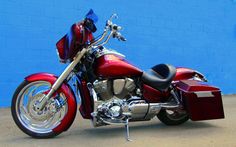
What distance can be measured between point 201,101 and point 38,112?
6.47 ft

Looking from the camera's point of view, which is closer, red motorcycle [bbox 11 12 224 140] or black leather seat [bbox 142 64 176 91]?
red motorcycle [bbox 11 12 224 140]

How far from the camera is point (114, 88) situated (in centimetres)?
434

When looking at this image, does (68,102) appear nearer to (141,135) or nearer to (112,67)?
(112,67)

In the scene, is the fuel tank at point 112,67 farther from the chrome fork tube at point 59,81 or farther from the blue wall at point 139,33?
the blue wall at point 139,33

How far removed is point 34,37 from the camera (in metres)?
6.10

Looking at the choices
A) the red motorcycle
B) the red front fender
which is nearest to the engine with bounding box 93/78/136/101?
the red motorcycle

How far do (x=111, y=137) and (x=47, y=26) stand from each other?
2.61m

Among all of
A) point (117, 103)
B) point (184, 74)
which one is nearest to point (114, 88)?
point (117, 103)

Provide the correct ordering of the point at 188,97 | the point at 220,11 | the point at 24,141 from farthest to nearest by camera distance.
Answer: the point at 220,11
the point at 188,97
the point at 24,141

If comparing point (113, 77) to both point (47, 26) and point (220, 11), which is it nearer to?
point (47, 26)

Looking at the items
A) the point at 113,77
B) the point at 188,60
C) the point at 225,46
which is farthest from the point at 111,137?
the point at 225,46

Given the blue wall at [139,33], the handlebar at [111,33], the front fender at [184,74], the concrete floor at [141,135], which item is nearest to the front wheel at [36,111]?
the concrete floor at [141,135]

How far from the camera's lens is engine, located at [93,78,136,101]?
4281 mm

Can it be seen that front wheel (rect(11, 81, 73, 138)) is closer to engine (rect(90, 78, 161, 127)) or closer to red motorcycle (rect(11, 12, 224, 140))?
red motorcycle (rect(11, 12, 224, 140))
